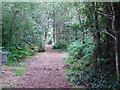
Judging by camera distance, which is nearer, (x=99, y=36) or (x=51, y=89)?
(x=51, y=89)

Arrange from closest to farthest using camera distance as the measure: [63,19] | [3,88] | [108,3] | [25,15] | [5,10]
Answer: [3,88] < [108,3] < [5,10] < [25,15] < [63,19]

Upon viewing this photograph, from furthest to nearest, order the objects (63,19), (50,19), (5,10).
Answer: (50,19) → (63,19) → (5,10)

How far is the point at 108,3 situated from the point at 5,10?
6.70 metres

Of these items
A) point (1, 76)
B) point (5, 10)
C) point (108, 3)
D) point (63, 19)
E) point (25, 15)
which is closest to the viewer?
point (108, 3)

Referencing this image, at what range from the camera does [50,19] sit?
25859mm

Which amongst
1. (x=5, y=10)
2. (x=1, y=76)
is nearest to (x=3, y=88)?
(x=1, y=76)

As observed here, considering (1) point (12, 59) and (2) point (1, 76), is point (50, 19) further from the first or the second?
(2) point (1, 76)

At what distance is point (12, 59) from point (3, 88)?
17.6ft

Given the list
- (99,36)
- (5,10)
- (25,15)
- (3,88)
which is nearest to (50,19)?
(25,15)

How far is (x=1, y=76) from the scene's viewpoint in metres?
6.87

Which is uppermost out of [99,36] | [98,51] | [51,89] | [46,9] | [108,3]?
[46,9]

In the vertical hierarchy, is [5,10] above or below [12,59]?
above

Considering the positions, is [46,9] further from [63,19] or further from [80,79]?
[80,79]

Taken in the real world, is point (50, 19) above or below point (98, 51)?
above
